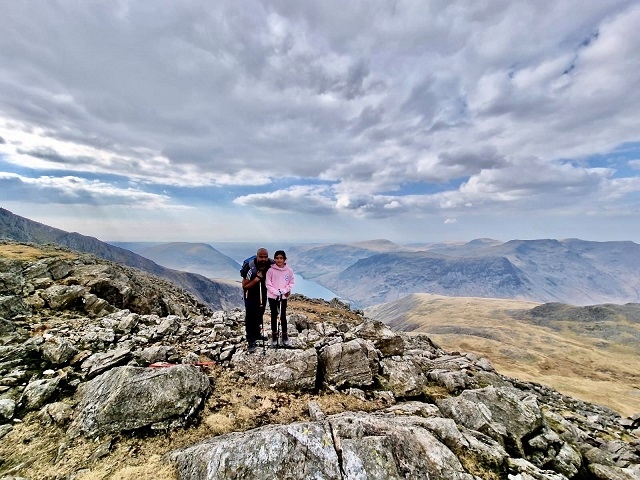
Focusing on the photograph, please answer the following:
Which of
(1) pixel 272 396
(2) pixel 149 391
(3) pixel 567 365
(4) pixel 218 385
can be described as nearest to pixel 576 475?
(1) pixel 272 396

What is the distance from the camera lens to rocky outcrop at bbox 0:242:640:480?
834 centimetres

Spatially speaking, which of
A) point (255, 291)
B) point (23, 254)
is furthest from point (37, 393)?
point (23, 254)

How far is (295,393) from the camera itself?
12789 mm

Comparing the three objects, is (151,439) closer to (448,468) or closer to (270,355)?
(270,355)

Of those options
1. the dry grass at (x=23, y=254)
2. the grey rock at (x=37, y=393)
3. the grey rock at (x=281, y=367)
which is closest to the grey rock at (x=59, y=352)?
the grey rock at (x=37, y=393)

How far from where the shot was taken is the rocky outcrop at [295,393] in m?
8.34

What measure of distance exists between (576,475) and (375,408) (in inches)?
293

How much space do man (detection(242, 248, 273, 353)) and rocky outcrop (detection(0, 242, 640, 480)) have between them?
1.29 m

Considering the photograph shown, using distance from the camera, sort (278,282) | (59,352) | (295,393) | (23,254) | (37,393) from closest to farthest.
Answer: (37,393) < (295,393) < (59,352) < (278,282) < (23,254)

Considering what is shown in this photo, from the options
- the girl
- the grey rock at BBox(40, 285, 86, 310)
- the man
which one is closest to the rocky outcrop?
the man

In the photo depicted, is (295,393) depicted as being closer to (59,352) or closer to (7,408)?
(7,408)

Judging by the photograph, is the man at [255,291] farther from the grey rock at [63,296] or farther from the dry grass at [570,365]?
the dry grass at [570,365]

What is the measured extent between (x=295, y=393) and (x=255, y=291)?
479cm

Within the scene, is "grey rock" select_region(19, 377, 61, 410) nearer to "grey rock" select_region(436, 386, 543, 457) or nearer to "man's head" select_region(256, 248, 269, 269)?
"man's head" select_region(256, 248, 269, 269)
